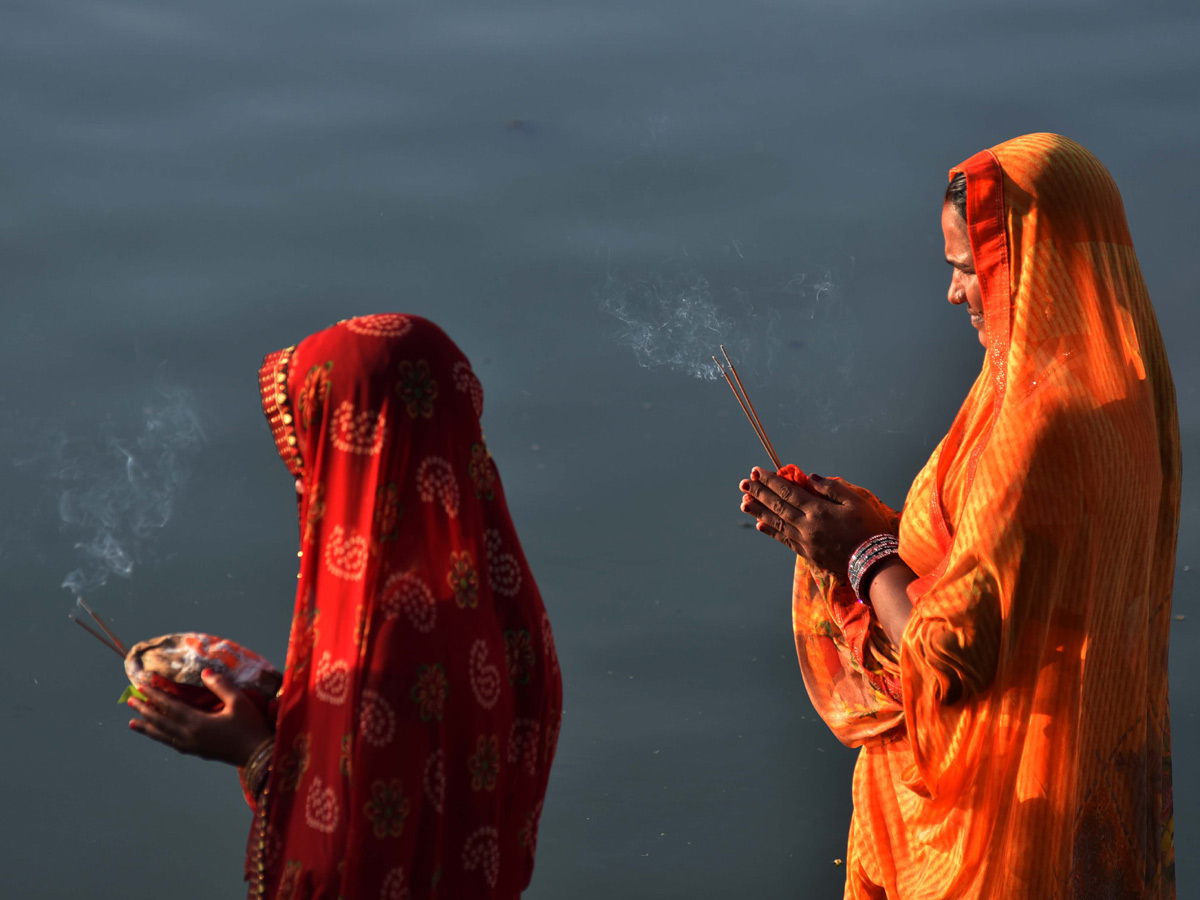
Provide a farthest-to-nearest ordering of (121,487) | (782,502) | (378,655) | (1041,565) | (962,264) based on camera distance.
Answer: (121,487), (782,502), (962,264), (1041,565), (378,655)

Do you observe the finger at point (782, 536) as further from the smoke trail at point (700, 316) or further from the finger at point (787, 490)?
the smoke trail at point (700, 316)

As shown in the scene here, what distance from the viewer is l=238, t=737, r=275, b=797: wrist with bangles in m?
1.10

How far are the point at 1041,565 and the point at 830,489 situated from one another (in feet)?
1.02

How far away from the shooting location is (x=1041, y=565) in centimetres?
132

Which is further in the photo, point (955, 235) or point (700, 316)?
point (700, 316)

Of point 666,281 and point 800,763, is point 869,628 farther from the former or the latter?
point 666,281

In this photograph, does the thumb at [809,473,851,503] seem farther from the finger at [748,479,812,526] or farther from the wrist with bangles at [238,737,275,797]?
the wrist with bangles at [238,737,275,797]

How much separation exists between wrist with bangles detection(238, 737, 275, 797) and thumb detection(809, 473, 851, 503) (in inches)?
30.5

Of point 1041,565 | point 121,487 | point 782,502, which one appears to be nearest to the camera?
point 1041,565

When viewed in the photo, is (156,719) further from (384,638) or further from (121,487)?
(121,487)

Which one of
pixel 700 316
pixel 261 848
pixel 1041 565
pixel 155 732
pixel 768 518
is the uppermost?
pixel 700 316

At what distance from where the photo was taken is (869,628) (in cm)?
156

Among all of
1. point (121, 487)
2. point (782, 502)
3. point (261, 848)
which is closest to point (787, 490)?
point (782, 502)

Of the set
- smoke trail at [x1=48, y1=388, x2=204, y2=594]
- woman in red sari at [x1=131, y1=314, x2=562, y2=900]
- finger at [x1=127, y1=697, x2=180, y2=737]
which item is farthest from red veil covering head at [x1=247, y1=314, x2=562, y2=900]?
smoke trail at [x1=48, y1=388, x2=204, y2=594]
